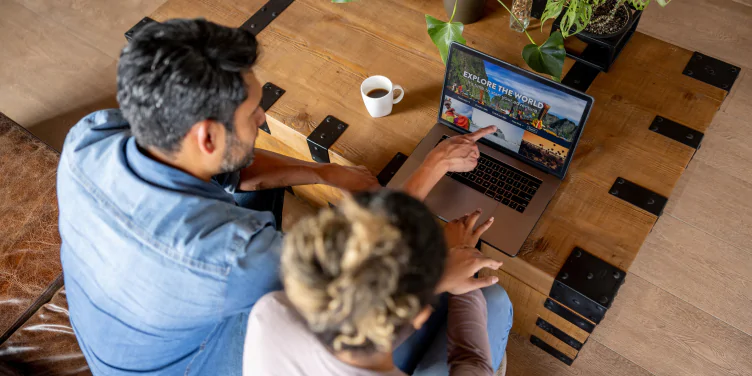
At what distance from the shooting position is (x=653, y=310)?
1.72m

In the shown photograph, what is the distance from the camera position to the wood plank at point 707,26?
227cm

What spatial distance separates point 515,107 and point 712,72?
675mm

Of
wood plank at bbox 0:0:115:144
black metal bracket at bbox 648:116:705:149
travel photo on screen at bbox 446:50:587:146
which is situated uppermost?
travel photo on screen at bbox 446:50:587:146

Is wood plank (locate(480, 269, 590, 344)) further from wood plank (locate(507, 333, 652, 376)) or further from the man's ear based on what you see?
the man's ear

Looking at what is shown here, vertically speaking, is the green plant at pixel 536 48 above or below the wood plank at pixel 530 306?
above

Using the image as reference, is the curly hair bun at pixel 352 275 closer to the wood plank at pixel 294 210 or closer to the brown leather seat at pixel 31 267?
the brown leather seat at pixel 31 267

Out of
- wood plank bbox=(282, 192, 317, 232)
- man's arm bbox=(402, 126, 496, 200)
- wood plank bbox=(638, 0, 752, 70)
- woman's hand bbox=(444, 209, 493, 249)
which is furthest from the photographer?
wood plank bbox=(638, 0, 752, 70)

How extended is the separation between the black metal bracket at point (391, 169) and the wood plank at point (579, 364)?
2.40ft

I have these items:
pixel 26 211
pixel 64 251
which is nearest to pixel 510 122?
pixel 64 251

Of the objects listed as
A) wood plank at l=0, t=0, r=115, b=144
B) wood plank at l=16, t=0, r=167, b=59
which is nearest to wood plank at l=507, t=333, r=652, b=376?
wood plank at l=0, t=0, r=115, b=144

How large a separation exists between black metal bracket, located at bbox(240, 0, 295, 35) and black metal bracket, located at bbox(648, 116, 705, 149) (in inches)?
49.7

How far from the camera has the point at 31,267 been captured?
4.85 ft

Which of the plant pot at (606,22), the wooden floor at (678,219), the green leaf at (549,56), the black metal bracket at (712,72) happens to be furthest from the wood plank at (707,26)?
the green leaf at (549,56)

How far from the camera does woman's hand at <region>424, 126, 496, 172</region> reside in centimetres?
134
